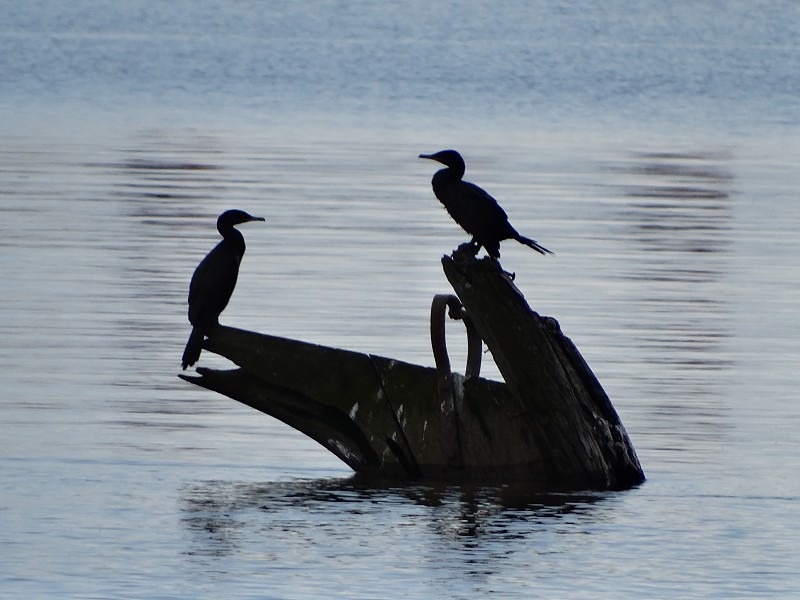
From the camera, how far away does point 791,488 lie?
8.62 metres

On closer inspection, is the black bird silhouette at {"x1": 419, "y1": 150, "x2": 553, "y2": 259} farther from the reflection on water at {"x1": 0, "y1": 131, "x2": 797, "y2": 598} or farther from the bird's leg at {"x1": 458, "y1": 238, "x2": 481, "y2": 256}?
the reflection on water at {"x1": 0, "y1": 131, "x2": 797, "y2": 598}

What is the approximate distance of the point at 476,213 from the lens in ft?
28.8

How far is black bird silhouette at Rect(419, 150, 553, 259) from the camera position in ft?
28.6

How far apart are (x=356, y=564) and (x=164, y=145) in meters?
20.1

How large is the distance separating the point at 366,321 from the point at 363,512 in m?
5.21

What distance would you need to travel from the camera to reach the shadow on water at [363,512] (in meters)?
7.40

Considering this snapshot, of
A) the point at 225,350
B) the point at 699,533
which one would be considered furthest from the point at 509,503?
the point at 225,350

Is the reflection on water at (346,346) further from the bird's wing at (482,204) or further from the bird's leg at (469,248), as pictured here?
the bird's wing at (482,204)

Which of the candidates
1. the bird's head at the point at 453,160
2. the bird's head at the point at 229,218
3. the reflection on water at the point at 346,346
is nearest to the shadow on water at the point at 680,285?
the reflection on water at the point at 346,346

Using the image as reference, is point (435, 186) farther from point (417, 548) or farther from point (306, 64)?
point (306, 64)

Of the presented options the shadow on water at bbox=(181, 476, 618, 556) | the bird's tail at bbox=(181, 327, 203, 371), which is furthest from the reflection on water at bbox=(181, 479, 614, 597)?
the bird's tail at bbox=(181, 327, 203, 371)

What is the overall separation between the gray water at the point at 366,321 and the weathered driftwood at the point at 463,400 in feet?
0.56

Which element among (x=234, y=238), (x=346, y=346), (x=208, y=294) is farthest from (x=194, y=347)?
(x=346, y=346)

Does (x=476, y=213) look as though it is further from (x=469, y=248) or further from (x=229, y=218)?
(x=229, y=218)
